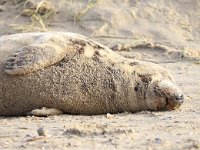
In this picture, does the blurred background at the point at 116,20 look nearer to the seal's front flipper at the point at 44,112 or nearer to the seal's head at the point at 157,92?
the seal's head at the point at 157,92

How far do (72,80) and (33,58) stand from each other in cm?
42

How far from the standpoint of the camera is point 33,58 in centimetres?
630

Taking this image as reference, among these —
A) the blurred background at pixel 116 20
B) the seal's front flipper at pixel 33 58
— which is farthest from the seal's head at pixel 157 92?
the blurred background at pixel 116 20

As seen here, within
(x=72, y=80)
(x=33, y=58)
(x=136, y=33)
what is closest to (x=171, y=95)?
(x=72, y=80)

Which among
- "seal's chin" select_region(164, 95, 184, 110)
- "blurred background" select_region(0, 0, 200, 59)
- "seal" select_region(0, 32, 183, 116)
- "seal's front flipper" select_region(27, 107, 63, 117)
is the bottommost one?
"seal's front flipper" select_region(27, 107, 63, 117)

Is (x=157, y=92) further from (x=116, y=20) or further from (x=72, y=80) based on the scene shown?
(x=116, y=20)

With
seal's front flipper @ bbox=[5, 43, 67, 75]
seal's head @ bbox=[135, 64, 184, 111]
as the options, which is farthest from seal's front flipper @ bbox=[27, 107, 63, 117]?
seal's head @ bbox=[135, 64, 184, 111]

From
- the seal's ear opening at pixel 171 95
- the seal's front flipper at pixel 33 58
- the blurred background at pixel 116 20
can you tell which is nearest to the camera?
the seal's front flipper at pixel 33 58

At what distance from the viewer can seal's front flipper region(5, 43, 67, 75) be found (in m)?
6.26

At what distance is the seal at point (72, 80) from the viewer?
636cm

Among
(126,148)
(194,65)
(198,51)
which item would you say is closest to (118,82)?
(126,148)

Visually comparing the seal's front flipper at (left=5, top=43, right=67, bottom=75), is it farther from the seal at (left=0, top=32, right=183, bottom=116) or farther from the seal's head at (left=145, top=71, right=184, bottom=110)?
the seal's head at (left=145, top=71, right=184, bottom=110)

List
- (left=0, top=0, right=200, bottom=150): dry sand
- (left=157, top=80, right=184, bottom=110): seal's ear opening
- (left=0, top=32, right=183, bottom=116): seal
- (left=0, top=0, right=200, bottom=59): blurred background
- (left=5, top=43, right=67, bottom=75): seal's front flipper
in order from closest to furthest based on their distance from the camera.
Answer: (left=0, top=0, right=200, bottom=150): dry sand < (left=5, top=43, right=67, bottom=75): seal's front flipper < (left=0, top=32, right=183, bottom=116): seal < (left=157, top=80, right=184, bottom=110): seal's ear opening < (left=0, top=0, right=200, bottom=59): blurred background

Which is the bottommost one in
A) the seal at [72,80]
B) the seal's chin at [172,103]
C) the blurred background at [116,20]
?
the seal's chin at [172,103]
